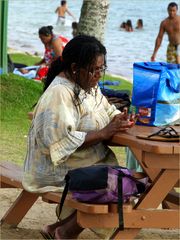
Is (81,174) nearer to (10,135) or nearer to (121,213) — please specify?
(121,213)

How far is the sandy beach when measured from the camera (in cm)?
482

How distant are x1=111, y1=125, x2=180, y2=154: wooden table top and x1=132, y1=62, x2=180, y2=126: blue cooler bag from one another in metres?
0.11

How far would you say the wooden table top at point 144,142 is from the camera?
3.97 meters

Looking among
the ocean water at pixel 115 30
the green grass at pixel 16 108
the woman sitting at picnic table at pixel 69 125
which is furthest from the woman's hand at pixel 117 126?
the ocean water at pixel 115 30

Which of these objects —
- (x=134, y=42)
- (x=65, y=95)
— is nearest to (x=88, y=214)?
(x=65, y=95)

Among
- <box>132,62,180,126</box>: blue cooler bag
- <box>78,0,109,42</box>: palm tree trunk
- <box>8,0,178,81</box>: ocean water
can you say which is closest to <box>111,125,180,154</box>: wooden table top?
<box>132,62,180,126</box>: blue cooler bag

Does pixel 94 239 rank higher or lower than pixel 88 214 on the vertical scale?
lower

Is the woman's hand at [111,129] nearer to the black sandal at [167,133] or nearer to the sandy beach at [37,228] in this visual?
the black sandal at [167,133]

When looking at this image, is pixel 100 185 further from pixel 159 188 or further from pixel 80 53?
pixel 80 53

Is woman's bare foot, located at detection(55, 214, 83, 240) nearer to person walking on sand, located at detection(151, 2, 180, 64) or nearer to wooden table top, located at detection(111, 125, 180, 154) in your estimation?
wooden table top, located at detection(111, 125, 180, 154)

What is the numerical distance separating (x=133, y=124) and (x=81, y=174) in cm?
53

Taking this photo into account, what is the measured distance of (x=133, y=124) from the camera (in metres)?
4.34

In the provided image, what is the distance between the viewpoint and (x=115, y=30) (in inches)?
1302


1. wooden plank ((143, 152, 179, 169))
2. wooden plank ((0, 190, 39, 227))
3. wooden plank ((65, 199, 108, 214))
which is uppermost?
wooden plank ((143, 152, 179, 169))
